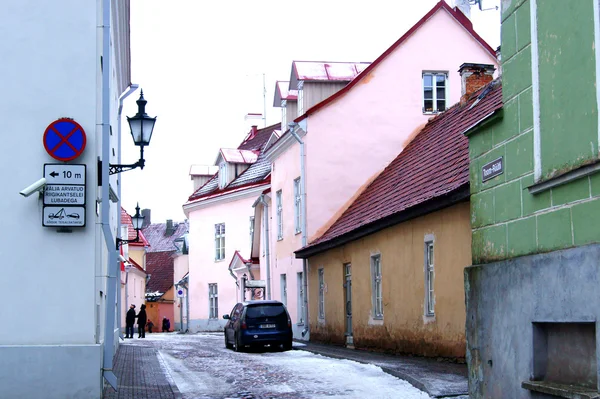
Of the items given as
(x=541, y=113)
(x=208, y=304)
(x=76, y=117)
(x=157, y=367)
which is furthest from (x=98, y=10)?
(x=208, y=304)

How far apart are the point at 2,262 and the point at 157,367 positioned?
7109 mm

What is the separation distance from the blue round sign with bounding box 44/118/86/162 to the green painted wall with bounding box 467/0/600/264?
5.34m

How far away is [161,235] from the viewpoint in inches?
3521

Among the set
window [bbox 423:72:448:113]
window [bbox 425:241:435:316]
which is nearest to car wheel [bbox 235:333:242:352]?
window [bbox 425:241:435:316]

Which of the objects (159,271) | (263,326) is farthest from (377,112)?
(159,271)

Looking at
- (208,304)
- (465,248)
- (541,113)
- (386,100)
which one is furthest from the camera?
(208,304)

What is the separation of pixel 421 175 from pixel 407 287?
3113 mm

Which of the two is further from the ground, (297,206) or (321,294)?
(297,206)

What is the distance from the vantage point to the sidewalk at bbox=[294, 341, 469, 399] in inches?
486

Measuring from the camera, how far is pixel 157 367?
61.7 ft

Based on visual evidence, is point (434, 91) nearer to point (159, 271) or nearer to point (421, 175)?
point (421, 175)

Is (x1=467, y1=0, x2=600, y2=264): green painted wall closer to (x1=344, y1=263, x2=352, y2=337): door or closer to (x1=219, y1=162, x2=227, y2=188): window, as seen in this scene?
(x1=344, y1=263, x2=352, y2=337): door

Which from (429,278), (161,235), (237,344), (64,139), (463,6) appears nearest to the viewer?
(64,139)

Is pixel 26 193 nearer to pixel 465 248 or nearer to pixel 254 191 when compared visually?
pixel 465 248
